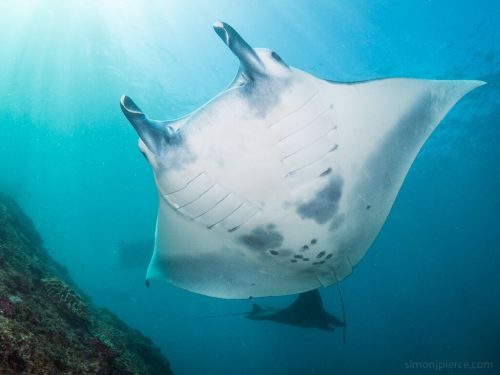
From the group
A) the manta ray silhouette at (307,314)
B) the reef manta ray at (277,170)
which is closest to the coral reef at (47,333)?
the reef manta ray at (277,170)

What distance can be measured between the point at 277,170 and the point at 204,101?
65.2 feet

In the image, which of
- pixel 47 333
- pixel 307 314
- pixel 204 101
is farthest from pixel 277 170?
pixel 204 101

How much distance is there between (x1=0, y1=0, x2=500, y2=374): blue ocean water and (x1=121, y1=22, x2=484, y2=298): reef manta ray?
592 inches

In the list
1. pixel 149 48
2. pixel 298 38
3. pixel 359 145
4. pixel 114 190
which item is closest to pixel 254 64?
pixel 359 145

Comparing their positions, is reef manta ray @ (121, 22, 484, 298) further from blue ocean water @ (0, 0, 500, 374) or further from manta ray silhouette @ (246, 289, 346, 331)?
blue ocean water @ (0, 0, 500, 374)

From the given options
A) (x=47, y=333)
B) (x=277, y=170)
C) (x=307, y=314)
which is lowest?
(x=307, y=314)

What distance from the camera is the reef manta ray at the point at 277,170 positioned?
2059 millimetres

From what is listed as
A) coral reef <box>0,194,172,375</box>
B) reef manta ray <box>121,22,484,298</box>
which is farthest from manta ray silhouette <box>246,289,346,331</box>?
coral reef <box>0,194,172,375</box>

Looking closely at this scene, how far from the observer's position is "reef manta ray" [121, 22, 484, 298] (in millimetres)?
2059

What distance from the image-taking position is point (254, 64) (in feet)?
6.40

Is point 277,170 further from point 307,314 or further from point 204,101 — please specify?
point 204,101

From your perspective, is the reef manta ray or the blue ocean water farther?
the blue ocean water

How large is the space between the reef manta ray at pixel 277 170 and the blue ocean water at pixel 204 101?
1503 centimetres

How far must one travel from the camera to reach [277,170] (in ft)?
7.79
